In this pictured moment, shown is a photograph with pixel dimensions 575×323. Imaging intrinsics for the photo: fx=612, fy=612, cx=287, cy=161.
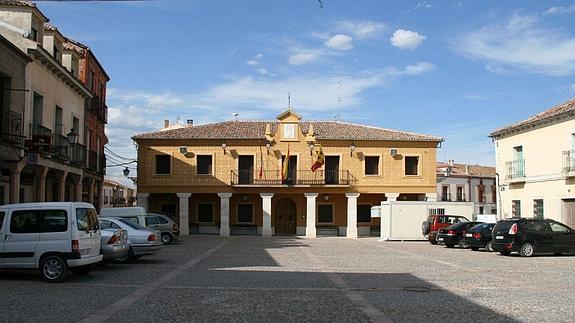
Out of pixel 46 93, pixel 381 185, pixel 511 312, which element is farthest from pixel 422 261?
pixel 381 185

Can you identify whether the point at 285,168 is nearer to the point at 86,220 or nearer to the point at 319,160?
the point at 319,160

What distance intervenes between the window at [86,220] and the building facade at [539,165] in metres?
22.0

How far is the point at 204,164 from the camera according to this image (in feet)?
136

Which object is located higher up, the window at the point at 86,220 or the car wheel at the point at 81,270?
the window at the point at 86,220

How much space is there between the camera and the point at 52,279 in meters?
13.1

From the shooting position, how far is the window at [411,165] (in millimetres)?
Answer: 41469

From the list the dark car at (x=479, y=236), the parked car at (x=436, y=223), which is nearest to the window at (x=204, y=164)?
the parked car at (x=436, y=223)

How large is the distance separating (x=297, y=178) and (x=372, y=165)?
5.22m

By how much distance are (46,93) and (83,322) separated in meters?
16.8

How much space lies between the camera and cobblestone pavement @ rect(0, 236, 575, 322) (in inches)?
369

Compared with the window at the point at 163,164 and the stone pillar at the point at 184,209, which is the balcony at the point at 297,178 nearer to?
the stone pillar at the point at 184,209

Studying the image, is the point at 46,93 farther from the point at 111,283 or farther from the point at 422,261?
the point at 422,261

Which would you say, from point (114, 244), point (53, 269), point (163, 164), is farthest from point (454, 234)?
point (163, 164)

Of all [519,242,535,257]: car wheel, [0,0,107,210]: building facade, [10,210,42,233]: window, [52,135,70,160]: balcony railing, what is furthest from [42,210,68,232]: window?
[519,242,535,257]: car wheel
